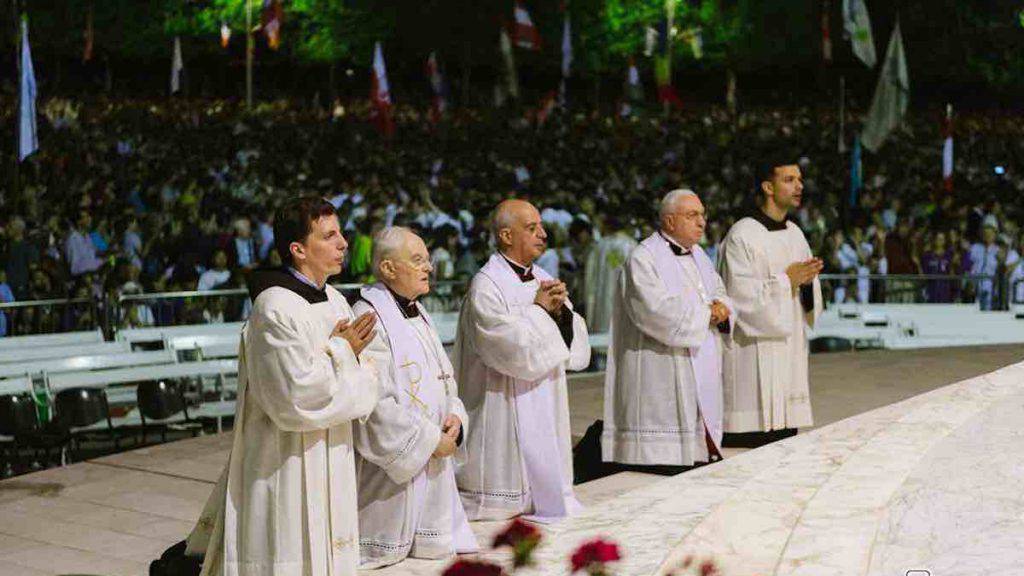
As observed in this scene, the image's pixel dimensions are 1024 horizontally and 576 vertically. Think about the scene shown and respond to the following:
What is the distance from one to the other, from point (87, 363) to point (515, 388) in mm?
4393

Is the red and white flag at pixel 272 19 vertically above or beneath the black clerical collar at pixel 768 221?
above

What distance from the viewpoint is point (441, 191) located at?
20.8m

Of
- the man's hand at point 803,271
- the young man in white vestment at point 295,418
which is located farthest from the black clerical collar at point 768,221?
the young man in white vestment at point 295,418

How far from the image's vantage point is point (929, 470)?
591 cm

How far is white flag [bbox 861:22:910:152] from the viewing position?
17500 millimetres

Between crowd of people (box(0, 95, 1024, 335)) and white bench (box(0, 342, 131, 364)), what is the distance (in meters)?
0.75

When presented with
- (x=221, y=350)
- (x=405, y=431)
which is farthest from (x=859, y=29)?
(x=405, y=431)


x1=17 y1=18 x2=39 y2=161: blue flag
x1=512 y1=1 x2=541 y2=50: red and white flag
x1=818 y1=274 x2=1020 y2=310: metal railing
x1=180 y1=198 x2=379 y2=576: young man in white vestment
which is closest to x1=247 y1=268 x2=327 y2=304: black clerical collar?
x1=180 y1=198 x2=379 y2=576: young man in white vestment

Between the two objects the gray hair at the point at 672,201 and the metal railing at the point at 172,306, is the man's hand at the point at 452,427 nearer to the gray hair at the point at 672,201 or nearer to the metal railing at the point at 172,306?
the gray hair at the point at 672,201

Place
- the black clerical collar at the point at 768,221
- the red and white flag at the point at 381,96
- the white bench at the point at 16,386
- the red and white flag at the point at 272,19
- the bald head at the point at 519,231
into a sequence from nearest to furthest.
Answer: the bald head at the point at 519,231, the black clerical collar at the point at 768,221, the white bench at the point at 16,386, the red and white flag at the point at 381,96, the red and white flag at the point at 272,19

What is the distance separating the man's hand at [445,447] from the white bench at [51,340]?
217 inches

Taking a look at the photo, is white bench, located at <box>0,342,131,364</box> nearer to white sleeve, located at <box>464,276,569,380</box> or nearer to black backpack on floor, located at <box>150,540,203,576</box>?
white sleeve, located at <box>464,276,569,380</box>

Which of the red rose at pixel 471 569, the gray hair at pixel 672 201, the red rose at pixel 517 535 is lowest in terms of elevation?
the red rose at pixel 471 569

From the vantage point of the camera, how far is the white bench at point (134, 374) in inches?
391
